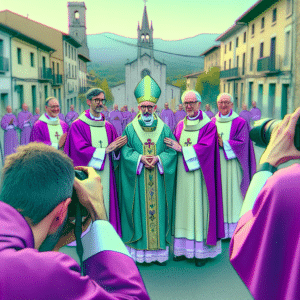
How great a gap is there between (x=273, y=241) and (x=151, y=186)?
296 cm

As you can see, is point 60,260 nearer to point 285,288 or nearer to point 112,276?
point 112,276

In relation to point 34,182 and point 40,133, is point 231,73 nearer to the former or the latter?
point 40,133

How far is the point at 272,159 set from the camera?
45.6 inches

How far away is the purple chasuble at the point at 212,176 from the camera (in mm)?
4078

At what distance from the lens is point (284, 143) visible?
1126 millimetres

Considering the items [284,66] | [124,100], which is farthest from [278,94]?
[124,100]

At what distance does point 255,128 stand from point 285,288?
55 centimetres

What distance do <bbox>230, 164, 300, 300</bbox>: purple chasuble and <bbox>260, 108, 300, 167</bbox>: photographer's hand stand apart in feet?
0.13

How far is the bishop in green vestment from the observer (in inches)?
158

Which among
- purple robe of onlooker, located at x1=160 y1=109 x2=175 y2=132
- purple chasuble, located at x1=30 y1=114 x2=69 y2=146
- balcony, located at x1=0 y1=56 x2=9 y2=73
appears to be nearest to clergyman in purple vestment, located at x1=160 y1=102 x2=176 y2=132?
purple robe of onlooker, located at x1=160 y1=109 x2=175 y2=132

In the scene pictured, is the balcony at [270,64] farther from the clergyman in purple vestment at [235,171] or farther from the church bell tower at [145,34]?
the church bell tower at [145,34]

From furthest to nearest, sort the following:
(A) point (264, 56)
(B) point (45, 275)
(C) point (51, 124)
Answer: (A) point (264, 56) → (C) point (51, 124) → (B) point (45, 275)

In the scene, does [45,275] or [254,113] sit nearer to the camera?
[45,275]

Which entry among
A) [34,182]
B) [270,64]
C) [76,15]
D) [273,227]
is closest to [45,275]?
[34,182]
